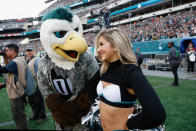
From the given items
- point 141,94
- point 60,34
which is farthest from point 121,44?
point 60,34

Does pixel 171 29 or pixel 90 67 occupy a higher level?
pixel 171 29

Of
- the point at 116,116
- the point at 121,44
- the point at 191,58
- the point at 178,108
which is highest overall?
the point at 121,44

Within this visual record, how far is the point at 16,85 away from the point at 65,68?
1.79ft

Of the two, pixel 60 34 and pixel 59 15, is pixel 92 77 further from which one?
pixel 59 15

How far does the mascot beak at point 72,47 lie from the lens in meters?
1.22

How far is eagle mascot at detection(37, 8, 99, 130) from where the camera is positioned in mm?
1166

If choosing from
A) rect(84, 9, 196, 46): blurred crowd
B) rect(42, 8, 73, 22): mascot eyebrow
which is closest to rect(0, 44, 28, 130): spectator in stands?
rect(42, 8, 73, 22): mascot eyebrow

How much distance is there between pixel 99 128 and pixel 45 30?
0.94 m

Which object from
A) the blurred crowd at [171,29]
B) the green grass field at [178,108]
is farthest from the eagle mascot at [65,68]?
the blurred crowd at [171,29]

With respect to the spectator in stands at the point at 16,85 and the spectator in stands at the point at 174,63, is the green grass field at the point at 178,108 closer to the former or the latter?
the spectator in stands at the point at 174,63

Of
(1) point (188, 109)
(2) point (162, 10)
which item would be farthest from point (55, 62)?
(2) point (162, 10)

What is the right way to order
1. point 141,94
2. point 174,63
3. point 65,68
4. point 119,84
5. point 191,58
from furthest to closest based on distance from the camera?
point 191,58 < point 174,63 < point 65,68 < point 119,84 < point 141,94

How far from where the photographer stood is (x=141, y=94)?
0.98 meters

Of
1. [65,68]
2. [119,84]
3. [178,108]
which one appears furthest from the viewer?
[178,108]
